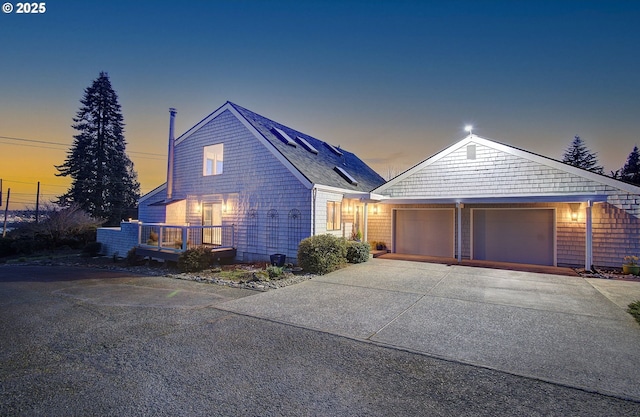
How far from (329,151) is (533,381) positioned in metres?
15.8

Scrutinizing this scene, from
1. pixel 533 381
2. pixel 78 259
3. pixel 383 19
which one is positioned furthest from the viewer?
pixel 78 259

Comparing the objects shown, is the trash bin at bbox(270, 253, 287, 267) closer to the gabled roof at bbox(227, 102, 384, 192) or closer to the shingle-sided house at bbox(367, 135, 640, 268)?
the gabled roof at bbox(227, 102, 384, 192)

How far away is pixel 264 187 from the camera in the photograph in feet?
40.5

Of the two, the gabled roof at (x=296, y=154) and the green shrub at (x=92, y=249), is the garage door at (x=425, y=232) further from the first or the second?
the green shrub at (x=92, y=249)

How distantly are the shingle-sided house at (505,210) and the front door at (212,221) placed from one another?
711cm

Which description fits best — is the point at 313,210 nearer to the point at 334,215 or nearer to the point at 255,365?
the point at 334,215

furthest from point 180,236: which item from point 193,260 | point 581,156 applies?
point 581,156

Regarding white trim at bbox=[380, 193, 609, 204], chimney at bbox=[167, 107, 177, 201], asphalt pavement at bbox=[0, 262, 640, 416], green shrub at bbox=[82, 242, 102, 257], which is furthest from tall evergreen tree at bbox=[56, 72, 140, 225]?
white trim at bbox=[380, 193, 609, 204]

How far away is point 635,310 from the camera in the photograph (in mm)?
5770

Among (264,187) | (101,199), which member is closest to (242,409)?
(264,187)

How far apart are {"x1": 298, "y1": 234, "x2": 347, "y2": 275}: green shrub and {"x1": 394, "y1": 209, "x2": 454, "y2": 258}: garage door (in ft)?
16.6

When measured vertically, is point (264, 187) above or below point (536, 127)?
below

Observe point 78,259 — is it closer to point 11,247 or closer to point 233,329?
point 11,247

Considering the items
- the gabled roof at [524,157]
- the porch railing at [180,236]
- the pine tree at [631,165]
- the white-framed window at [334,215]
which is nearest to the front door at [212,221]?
the porch railing at [180,236]
